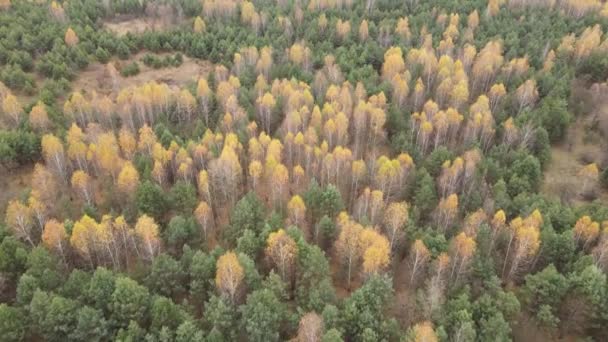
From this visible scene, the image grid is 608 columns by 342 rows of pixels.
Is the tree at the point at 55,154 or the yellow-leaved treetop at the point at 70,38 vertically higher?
the yellow-leaved treetop at the point at 70,38

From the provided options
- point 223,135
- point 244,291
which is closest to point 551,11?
point 223,135

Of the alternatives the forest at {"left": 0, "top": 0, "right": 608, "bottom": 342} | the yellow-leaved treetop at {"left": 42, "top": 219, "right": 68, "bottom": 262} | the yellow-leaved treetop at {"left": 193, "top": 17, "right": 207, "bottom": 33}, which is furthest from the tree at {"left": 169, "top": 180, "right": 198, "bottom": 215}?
the yellow-leaved treetop at {"left": 193, "top": 17, "right": 207, "bottom": 33}

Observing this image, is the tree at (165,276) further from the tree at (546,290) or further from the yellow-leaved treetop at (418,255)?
the tree at (546,290)

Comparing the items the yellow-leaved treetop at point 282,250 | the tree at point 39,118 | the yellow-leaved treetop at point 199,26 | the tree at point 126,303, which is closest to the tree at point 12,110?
the tree at point 39,118

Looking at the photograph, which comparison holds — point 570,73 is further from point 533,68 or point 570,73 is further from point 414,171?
point 414,171

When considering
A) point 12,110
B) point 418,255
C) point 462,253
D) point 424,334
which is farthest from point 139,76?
point 424,334

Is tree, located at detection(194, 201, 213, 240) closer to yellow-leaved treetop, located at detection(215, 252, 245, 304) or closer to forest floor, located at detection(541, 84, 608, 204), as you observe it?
yellow-leaved treetop, located at detection(215, 252, 245, 304)
